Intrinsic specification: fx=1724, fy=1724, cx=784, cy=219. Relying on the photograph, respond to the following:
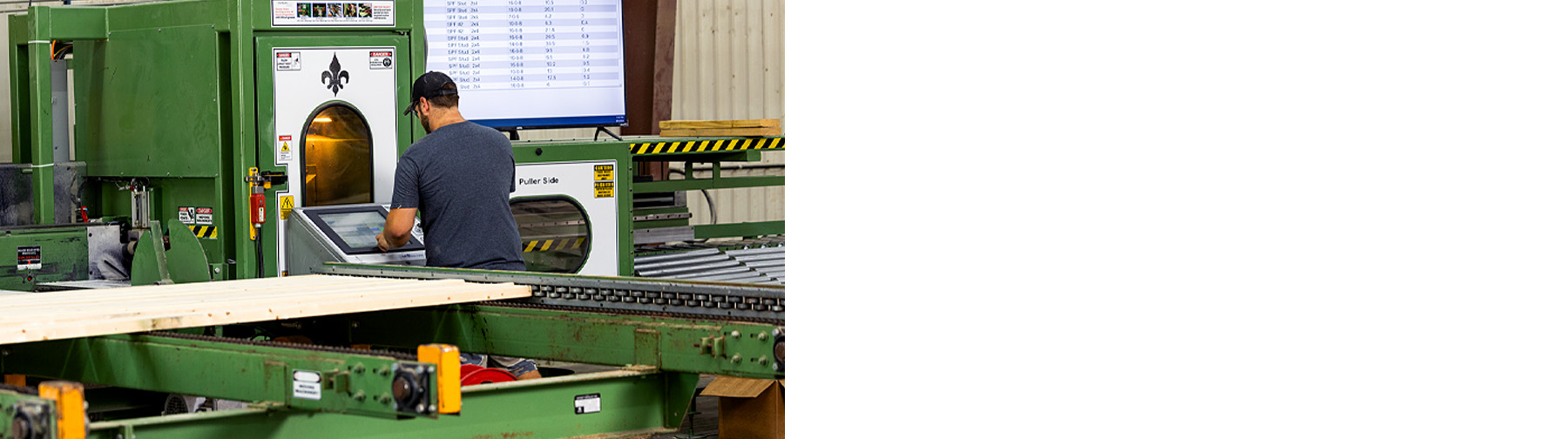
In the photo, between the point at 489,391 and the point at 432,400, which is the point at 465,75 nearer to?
the point at 489,391

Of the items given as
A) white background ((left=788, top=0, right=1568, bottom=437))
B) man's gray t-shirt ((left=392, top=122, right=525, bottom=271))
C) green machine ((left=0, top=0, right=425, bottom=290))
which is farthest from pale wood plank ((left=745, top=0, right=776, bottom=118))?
white background ((left=788, top=0, right=1568, bottom=437))

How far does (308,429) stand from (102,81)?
3.61 m

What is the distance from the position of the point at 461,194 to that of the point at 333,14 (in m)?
1.04

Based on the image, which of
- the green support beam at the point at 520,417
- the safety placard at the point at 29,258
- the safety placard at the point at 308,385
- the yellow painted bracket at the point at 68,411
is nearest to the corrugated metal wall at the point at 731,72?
the safety placard at the point at 29,258

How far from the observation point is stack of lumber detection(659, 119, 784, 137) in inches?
347

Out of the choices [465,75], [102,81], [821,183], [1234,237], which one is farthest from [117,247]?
[1234,237]

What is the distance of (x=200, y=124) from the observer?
6148 mm

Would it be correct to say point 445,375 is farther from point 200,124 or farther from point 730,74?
point 730,74

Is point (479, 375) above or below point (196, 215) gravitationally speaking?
below

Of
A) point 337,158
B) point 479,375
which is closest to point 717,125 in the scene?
point 337,158

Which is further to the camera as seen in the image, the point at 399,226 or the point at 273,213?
the point at 273,213

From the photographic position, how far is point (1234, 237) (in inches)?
67.2

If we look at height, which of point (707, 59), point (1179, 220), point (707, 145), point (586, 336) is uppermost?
point (707, 59)

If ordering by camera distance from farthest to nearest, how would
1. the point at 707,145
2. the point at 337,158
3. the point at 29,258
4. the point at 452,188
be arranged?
the point at 707,145, the point at 337,158, the point at 29,258, the point at 452,188
